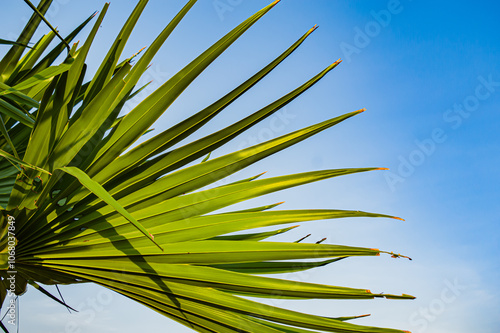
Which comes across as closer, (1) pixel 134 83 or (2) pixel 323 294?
(2) pixel 323 294

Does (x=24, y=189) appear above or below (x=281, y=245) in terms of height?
above

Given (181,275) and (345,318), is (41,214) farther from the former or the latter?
(345,318)

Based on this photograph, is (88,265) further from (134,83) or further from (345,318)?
(345,318)

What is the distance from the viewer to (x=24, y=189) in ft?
3.03

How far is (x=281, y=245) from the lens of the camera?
80cm

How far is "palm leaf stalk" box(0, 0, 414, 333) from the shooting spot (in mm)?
862

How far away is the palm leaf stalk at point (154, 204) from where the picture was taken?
2.83ft

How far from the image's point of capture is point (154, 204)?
→ 3.17ft

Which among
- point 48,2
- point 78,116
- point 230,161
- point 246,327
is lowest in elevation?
point 246,327

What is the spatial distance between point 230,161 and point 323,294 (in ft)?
1.13

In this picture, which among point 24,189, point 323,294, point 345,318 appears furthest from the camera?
point 345,318

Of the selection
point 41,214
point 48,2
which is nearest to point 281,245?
point 41,214

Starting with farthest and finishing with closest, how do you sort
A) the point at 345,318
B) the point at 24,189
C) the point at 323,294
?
the point at 345,318 → the point at 24,189 → the point at 323,294

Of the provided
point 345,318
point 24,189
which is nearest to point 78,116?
point 24,189
